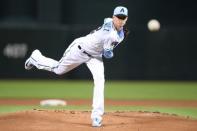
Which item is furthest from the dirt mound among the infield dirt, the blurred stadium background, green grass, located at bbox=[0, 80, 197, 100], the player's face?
the blurred stadium background

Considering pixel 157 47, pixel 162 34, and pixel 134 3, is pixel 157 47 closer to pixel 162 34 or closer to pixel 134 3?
pixel 162 34

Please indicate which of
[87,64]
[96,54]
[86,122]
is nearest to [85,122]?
[86,122]

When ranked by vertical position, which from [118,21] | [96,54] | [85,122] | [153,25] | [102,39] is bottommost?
[85,122]

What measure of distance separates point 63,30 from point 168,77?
3.32m

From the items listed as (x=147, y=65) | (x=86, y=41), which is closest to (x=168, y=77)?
(x=147, y=65)

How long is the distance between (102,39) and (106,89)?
673 cm

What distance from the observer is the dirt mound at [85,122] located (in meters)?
7.63

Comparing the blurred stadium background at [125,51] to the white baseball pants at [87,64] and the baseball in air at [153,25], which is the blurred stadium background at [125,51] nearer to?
the baseball in air at [153,25]

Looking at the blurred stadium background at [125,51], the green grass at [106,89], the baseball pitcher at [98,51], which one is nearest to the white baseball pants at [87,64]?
the baseball pitcher at [98,51]

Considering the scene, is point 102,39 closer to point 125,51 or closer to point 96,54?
point 96,54

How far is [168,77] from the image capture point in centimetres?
1612

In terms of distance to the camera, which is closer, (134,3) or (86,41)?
(86,41)

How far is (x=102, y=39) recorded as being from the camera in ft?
25.6

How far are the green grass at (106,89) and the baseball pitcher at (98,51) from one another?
15.5 ft
